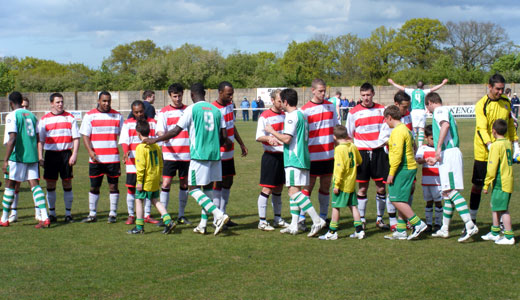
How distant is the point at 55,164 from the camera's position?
9.45 m

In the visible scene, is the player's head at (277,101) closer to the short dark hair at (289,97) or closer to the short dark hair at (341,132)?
the short dark hair at (289,97)

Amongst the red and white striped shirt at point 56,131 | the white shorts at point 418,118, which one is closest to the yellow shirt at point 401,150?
the red and white striped shirt at point 56,131

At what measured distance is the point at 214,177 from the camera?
8.27m

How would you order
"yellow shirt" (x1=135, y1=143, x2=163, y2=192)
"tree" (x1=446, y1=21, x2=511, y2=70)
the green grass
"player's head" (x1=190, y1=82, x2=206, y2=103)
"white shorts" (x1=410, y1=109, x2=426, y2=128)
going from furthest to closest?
"tree" (x1=446, y1=21, x2=511, y2=70) < "white shorts" (x1=410, y1=109, x2=426, y2=128) < "yellow shirt" (x1=135, y1=143, x2=163, y2=192) < "player's head" (x1=190, y1=82, x2=206, y2=103) < the green grass

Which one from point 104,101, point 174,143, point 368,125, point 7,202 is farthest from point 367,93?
point 7,202

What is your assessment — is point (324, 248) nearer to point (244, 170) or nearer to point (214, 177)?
point (214, 177)

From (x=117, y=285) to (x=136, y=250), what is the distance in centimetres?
148

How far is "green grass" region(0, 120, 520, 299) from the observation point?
5.60 meters

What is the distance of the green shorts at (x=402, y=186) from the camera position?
25.0 ft

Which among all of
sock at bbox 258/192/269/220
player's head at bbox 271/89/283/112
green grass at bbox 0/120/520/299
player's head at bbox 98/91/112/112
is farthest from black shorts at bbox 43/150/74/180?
player's head at bbox 271/89/283/112

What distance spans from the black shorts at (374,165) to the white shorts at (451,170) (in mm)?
1003

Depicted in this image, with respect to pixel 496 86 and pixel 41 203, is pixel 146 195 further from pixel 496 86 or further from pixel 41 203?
pixel 496 86

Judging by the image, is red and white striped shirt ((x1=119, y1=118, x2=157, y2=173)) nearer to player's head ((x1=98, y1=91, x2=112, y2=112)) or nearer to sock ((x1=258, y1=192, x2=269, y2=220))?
player's head ((x1=98, y1=91, x2=112, y2=112))

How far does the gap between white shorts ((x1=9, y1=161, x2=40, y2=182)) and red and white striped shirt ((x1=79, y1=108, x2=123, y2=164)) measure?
979 millimetres
